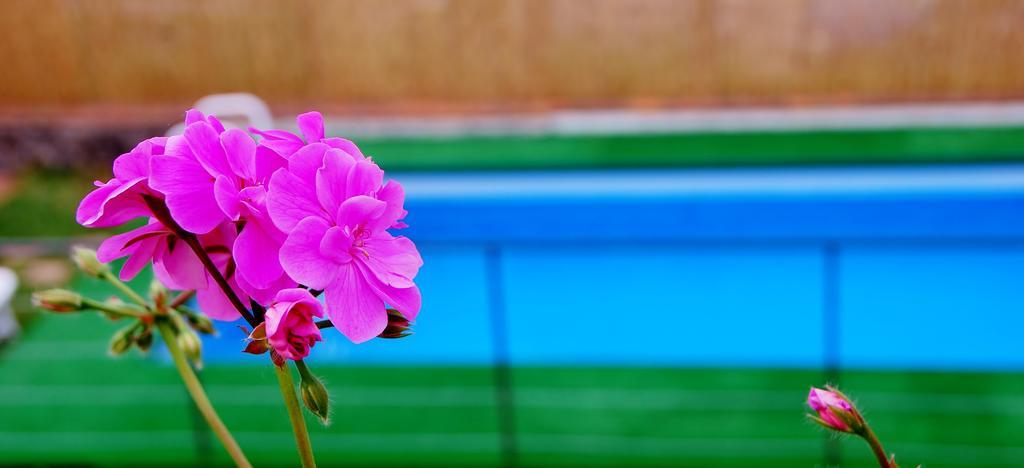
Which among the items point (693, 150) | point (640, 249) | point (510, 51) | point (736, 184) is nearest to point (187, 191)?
point (640, 249)

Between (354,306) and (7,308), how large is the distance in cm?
322

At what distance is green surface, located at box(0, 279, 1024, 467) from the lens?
101 inches

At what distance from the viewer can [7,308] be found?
3.32 meters

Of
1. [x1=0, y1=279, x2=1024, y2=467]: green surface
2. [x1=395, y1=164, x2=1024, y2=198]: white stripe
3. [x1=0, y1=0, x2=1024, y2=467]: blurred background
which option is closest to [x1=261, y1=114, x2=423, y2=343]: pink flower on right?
[x1=0, y1=0, x2=1024, y2=467]: blurred background

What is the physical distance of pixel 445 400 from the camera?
2820 millimetres

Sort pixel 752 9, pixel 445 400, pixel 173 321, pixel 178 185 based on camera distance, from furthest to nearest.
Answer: pixel 752 9, pixel 445 400, pixel 173 321, pixel 178 185

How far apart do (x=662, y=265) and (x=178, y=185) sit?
2.46m

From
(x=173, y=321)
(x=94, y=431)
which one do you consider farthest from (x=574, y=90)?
(x=173, y=321)

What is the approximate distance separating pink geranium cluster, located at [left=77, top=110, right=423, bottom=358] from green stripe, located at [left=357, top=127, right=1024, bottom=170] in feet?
11.2

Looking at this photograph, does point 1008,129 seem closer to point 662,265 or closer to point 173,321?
point 662,265

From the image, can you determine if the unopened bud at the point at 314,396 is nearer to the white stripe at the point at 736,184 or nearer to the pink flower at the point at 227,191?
the pink flower at the point at 227,191

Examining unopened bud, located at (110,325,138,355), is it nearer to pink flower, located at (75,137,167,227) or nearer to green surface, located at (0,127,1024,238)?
pink flower, located at (75,137,167,227)

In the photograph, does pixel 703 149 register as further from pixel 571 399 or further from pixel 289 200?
pixel 289 200

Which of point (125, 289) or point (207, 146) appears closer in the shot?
point (207, 146)
